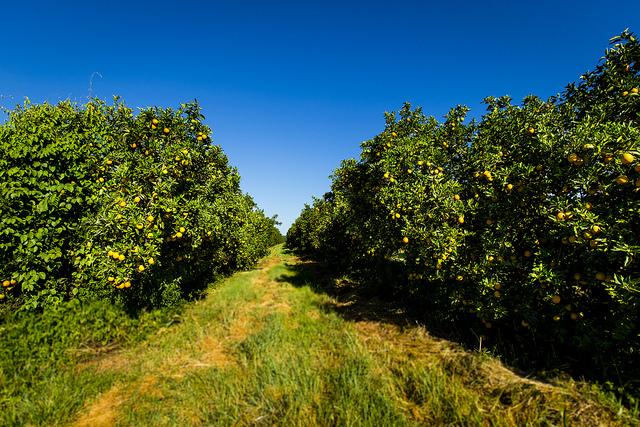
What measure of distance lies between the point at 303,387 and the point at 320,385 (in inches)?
11.1

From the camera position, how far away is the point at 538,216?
4941 millimetres

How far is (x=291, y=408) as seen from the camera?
400cm

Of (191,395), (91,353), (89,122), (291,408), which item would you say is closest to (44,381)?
(91,353)

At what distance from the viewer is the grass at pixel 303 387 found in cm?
369

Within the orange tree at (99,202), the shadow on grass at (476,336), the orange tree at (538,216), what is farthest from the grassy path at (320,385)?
the orange tree at (99,202)

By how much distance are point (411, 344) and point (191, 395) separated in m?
4.49

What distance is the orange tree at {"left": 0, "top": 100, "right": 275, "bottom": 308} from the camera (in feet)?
17.7

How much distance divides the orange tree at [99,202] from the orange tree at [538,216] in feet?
18.3

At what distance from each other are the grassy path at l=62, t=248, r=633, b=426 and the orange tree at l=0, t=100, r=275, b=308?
1.83 m

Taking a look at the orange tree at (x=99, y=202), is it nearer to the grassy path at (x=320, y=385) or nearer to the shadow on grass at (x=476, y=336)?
the grassy path at (x=320, y=385)

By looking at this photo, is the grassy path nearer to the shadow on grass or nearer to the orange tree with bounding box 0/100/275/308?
the shadow on grass

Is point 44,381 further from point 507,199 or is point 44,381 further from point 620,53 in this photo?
point 620,53

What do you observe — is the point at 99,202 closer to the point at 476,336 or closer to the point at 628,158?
the point at 476,336

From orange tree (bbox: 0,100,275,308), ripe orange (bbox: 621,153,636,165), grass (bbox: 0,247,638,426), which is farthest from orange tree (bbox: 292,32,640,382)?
orange tree (bbox: 0,100,275,308)
